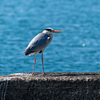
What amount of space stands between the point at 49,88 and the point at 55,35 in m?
14.1

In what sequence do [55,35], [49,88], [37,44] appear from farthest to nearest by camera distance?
[55,35]
[37,44]
[49,88]

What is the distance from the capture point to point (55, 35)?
20391 mm

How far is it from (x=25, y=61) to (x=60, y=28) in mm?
7297

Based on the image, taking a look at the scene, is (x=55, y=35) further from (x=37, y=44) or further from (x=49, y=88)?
(x=49, y=88)

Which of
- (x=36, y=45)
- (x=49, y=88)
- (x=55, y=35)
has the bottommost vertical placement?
(x=49, y=88)

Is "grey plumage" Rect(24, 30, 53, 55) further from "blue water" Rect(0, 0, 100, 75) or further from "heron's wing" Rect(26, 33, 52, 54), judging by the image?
"blue water" Rect(0, 0, 100, 75)

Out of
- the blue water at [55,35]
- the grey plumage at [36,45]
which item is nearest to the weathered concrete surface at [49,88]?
the grey plumage at [36,45]

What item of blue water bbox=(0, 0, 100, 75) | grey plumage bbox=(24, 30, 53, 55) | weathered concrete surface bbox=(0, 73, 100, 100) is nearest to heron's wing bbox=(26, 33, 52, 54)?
grey plumage bbox=(24, 30, 53, 55)

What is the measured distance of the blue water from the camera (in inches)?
591

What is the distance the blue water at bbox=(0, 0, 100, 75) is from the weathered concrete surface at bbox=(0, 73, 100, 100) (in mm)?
7359

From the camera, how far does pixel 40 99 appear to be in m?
6.49

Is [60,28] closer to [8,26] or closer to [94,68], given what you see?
[8,26]

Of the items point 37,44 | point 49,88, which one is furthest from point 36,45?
point 49,88

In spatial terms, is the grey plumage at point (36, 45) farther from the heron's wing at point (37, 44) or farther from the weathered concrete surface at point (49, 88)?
the weathered concrete surface at point (49, 88)
